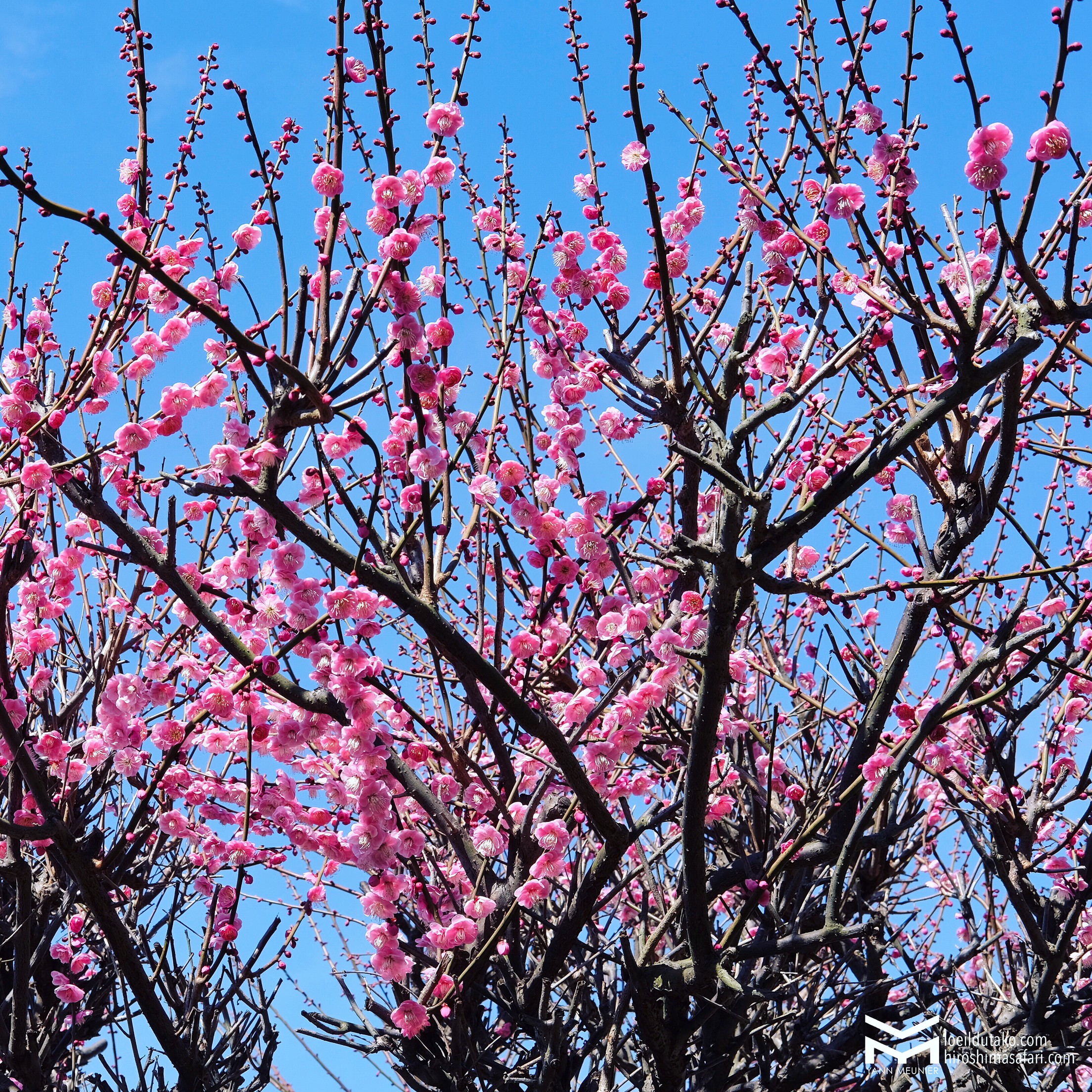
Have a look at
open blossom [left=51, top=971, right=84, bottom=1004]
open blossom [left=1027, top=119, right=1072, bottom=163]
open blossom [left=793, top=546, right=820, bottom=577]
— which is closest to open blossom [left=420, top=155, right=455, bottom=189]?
open blossom [left=1027, top=119, right=1072, bottom=163]

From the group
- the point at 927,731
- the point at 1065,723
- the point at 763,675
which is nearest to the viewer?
the point at 927,731

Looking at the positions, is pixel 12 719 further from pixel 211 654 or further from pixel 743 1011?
pixel 743 1011

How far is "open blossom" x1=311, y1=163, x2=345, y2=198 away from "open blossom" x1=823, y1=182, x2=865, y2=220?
85.0 inches

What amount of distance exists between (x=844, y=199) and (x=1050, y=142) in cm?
81

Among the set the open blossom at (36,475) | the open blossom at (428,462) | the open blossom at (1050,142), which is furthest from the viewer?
the open blossom at (428,462)

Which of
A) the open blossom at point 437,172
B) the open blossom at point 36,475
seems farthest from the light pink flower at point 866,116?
the open blossom at point 36,475

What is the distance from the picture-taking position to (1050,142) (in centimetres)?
397

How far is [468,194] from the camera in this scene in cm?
647

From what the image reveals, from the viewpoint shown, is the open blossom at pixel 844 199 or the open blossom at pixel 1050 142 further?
the open blossom at pixel 844 199

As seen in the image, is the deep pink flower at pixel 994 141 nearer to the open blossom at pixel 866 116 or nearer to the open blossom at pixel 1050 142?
the open blossom at pixel 1050 142

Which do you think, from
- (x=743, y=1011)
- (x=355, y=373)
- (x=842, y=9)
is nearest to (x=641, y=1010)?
(x=743, y=1011)

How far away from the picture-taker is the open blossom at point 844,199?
175 inches

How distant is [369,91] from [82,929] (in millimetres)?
5564

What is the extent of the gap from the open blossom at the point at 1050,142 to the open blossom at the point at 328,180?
9.47 ft
